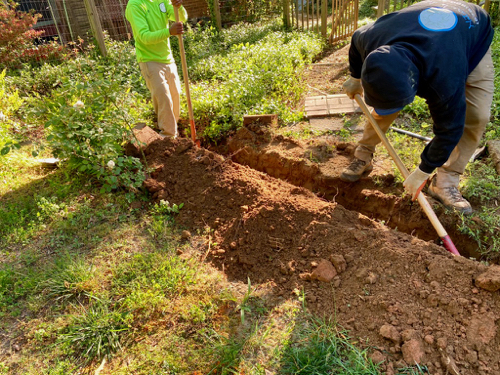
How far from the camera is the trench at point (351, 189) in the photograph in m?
2.94

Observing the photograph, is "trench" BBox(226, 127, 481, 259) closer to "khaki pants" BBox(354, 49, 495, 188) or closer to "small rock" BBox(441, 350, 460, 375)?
"khaki pants" BBox(354, 49, 495, 188)

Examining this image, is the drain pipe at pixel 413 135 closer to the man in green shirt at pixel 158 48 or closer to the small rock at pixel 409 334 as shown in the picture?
the small rock at pixel 409 334

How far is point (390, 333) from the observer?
6.53 ft

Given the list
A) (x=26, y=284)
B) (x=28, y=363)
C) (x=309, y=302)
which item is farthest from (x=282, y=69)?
(x=28, y=363)

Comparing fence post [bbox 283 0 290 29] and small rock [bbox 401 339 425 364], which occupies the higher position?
fence post [bbox 283 0 290 29]

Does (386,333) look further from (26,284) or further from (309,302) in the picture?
(26,284)

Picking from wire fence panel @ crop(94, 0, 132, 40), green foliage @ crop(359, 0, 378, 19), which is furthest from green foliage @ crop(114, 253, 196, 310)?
green foliage @ crop(359, 0, 378, 19)

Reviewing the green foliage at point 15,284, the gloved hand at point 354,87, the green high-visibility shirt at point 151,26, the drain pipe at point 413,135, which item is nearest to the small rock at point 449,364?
the gloved hand at point 354,87

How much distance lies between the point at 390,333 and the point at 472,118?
194cm

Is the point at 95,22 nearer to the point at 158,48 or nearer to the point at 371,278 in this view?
the point at 158,48

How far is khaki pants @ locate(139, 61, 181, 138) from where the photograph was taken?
4.00 metres

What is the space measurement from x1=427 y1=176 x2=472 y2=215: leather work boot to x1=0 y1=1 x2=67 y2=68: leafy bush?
22.7ft

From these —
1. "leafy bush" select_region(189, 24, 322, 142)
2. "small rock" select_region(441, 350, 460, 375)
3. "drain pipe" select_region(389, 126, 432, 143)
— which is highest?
"leafy bush" select_region(189, 24, 322, 142)

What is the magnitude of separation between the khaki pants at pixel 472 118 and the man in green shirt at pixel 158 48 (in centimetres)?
248
